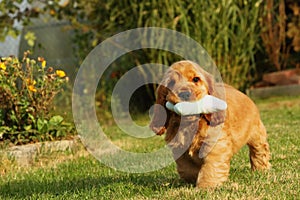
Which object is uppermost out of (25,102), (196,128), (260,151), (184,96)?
(184,96)

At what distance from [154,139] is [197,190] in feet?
10.1

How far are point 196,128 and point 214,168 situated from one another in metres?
0.27

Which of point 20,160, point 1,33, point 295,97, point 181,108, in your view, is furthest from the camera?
point 295,97

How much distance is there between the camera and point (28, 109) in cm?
560

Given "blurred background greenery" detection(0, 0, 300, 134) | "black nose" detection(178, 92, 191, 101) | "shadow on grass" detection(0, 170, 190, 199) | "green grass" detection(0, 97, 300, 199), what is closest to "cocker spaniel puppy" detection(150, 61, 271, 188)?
"black nose" detection(178, 92, 191, 101)

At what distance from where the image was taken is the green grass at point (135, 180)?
358 centimetres

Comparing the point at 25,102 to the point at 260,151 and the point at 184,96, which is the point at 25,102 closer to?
the point at 260,151

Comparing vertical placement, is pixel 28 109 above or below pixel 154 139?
above

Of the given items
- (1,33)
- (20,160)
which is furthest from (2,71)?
(1,33)

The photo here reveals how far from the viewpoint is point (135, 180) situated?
430 centimetres

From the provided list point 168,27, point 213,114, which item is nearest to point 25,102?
point 213,114

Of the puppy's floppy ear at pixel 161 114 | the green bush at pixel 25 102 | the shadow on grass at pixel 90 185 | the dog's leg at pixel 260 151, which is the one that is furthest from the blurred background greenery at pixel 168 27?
the puppy's floppy ear at pixel 161 114

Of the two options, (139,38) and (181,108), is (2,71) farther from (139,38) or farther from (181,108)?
(139,38)

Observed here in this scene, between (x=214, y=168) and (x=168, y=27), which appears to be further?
(x=168, y=27)
